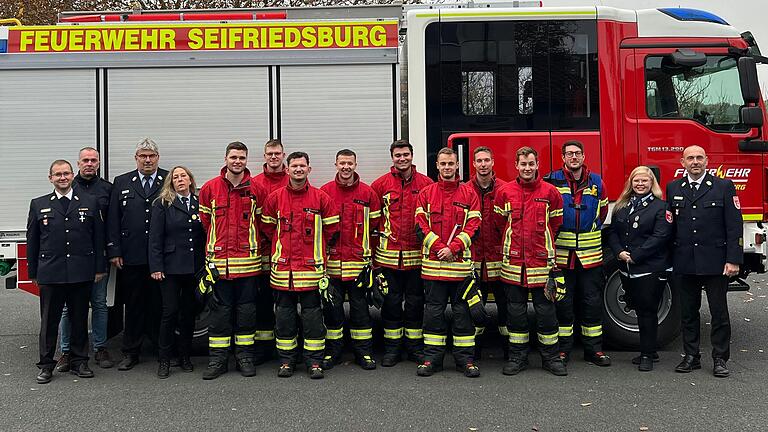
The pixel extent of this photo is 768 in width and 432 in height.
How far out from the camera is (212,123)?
19.3 ft

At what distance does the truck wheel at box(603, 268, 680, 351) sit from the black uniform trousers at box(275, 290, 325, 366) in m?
2.60

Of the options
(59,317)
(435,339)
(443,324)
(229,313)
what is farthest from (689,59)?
(59,317)

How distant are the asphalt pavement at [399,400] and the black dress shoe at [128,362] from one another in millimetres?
97

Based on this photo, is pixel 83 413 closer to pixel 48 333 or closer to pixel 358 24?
pixel 48 333

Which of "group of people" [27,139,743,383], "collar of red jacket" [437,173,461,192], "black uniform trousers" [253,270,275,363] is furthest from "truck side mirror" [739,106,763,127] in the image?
"black uniform trousers" [253,270,275,363]

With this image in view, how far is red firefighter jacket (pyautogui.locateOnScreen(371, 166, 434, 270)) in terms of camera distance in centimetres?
535

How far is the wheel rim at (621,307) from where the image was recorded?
5859 millimetres

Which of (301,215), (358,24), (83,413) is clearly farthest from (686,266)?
(83,413)

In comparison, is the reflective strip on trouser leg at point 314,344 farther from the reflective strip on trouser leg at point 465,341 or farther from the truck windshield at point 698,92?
the truck windshield at point 698,92

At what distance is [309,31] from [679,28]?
334 cm

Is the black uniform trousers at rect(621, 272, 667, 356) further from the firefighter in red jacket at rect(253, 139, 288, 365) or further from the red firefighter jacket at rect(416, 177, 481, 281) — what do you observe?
the firefighter in red jacket at rect(253, 139, 288, 365)

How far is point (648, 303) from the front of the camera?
5336mm

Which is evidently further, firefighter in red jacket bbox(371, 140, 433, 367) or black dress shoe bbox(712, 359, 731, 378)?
→ firefighter in red jacket bbox(371, 140, 433, 367)

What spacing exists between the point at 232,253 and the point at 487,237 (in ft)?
6.88
